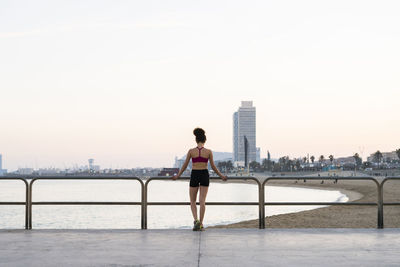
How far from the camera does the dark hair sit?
32.2 feet

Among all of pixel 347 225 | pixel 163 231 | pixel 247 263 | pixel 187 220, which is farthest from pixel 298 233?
pixel 187 220

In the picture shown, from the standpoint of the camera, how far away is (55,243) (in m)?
8.41

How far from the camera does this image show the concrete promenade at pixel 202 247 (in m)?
6.83

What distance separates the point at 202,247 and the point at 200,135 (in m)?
2.49

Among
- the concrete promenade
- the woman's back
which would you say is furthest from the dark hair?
the concrete promenade

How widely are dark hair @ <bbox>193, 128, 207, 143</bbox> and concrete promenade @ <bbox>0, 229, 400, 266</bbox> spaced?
1690 millimetres

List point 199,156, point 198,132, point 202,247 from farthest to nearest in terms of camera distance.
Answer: point 198,132
point 199,156
point 202,247

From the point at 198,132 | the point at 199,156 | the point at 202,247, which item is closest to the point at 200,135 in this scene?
the point at 198,132

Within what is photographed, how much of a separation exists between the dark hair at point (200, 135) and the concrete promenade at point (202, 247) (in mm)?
1690

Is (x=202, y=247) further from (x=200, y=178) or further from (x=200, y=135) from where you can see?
(x=200, y=135)

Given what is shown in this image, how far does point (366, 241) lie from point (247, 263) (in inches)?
114

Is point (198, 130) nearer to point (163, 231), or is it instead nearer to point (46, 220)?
point (163, 231)

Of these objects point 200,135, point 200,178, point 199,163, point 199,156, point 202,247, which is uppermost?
point 200,135

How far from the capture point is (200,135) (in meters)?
9.84
